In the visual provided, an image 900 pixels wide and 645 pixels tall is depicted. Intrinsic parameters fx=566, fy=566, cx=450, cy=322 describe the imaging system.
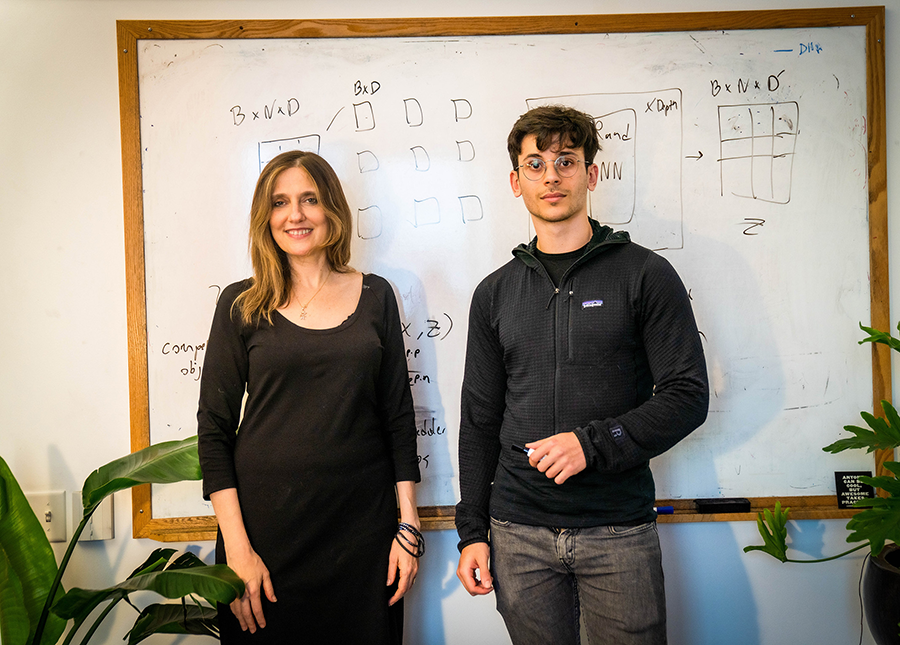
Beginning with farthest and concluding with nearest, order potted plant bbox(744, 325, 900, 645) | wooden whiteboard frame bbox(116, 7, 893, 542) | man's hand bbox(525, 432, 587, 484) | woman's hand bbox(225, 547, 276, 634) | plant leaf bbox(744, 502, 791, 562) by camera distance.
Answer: wooden whiteboard frame bbox(116, 7, 893, 542)
plant leaf bbox(744, 502, 791, 562)
potted plant bbox(744, 325, 900, 645)
woman's hand bbox(225, 547, 276, 634)
man's hand bbox(525, 432, 587, 484)

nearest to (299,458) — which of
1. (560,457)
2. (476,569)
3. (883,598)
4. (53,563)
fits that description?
(476,569)

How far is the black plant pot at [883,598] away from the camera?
1.47 metres

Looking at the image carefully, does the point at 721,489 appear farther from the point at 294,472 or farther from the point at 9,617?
the point at 9,617

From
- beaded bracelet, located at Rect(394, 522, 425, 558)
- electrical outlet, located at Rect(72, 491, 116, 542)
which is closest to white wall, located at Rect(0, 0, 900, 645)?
electrical outlet, located at Rect(72, 491, 116, 542)

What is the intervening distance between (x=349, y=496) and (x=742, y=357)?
4.16 ft

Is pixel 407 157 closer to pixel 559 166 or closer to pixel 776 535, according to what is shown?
pixel 559 166

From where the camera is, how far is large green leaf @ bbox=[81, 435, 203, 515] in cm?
142

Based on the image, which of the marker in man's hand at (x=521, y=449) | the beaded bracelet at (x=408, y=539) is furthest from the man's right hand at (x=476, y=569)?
the marker in man's hand at (x=521, y=449)

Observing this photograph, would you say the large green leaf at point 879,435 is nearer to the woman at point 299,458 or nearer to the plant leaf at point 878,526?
the plant leaf at point 878,526

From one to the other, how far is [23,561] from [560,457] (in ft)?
4.67

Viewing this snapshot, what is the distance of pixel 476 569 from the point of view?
1.34m

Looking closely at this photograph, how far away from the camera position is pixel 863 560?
70.1 inches

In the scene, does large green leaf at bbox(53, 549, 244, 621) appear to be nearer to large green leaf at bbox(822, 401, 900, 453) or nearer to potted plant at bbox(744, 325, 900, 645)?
potted plant at bbox(744, 325, 900, 645)

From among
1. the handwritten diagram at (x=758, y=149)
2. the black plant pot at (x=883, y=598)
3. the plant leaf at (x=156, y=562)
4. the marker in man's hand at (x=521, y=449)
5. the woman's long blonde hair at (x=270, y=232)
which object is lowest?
the black plant pot at (x=883, y=598)
